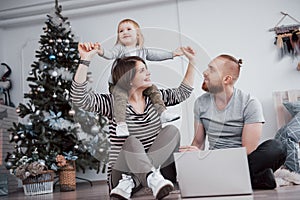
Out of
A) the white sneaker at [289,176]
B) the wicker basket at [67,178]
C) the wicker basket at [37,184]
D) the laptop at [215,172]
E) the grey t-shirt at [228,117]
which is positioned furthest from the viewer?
the wicker basket at [67,178]

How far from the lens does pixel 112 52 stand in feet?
4.89

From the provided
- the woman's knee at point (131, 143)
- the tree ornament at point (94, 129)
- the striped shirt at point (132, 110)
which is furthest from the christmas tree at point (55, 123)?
the woman's knee at point (131, 143)

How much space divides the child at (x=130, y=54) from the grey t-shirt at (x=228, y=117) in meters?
0.14

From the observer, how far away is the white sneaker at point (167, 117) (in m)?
1.39

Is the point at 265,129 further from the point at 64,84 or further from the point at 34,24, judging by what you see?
the point at 34,24

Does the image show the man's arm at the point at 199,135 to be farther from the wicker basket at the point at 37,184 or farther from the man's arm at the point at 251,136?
the wicker basket at the point at 37,184

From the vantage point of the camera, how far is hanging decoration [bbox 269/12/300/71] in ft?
9.68

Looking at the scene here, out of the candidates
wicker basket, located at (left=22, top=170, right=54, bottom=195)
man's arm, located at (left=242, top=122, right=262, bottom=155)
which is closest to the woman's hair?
man's arm, located at (left=242, top=122, right=262, bottom=155)

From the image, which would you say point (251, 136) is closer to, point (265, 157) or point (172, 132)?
point (265, 157)

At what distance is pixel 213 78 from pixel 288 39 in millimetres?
1804

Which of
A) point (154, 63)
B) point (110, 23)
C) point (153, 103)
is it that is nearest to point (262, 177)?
point (153, 103)

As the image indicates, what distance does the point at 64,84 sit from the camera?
282 cm

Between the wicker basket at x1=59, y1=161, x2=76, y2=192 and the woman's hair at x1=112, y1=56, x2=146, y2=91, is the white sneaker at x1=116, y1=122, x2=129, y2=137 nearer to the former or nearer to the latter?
the woman's hair at x1=112, y1=56, x2=146, y2=91

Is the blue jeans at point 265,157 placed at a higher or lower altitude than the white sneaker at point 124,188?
higher
